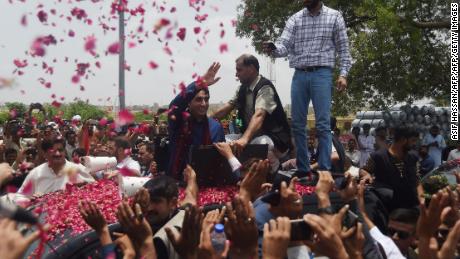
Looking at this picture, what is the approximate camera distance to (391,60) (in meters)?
18.4

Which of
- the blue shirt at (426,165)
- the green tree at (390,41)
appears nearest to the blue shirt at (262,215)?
the blue shirt at (426,165)

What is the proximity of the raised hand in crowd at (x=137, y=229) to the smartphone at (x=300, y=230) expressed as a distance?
2.33 feet

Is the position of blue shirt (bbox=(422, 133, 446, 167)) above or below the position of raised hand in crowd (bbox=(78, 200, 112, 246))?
below

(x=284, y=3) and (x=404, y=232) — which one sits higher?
(x=284, y=3)

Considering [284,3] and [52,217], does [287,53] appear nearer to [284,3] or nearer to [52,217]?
[52,217]

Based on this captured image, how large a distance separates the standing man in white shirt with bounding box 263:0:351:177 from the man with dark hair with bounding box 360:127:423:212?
1.53ft

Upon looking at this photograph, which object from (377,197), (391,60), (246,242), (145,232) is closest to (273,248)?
(246,242)

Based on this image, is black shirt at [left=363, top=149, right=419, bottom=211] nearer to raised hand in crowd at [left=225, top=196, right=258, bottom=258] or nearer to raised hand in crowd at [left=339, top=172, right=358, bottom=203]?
raised hand in crowd at [left=339, top=172, right=358, bottom=203]

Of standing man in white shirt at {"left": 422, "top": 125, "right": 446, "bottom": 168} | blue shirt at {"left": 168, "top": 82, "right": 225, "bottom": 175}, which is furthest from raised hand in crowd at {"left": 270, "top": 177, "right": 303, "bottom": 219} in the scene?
standing man in white shirt at {"left": 422, "top": 125, "right": 446, "bottom": 168}

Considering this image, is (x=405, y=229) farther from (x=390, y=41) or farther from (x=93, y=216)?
(x=390, y=41)

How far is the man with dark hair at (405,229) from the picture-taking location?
379 cm

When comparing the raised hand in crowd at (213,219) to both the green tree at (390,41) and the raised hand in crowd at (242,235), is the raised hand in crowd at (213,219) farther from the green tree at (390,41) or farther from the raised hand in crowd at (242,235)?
the green tree at (390,41)

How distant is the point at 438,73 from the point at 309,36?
14105 millimetres

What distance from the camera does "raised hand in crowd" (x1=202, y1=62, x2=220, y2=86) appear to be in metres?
5.01
